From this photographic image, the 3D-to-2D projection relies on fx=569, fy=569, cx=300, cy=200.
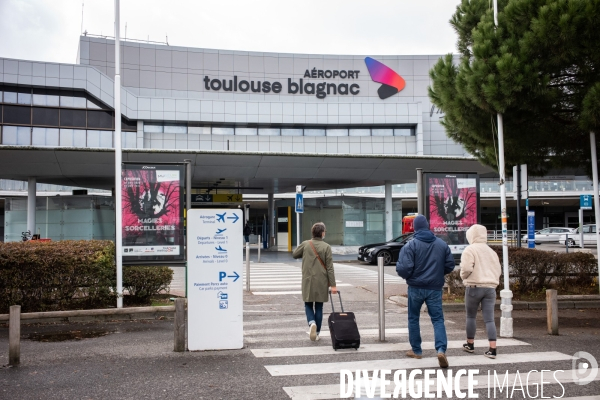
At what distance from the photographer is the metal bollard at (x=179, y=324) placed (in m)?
7.90

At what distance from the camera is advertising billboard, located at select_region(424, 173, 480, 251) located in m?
13.7

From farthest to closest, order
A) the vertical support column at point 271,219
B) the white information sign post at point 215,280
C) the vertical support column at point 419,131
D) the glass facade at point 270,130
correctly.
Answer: the vertical support column at point 271,219 → the vertical support column at point 419,131 → the glass facade at point 270,130 → the white information sign post at point 215,280

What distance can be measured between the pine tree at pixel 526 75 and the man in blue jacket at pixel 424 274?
4.42 meters

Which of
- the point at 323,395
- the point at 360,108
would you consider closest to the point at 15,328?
the point at 323,395

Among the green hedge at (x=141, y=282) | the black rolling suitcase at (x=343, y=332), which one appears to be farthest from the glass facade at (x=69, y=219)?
the black rolling suitcase at (x=343, y=332)

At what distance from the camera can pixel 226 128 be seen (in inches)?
1372

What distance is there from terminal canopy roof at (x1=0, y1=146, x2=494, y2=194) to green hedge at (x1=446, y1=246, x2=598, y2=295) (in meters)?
9.95

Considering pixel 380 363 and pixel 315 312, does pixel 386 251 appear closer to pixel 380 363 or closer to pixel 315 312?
pixel 315 312

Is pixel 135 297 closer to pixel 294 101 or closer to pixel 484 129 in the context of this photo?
pixel 484 129

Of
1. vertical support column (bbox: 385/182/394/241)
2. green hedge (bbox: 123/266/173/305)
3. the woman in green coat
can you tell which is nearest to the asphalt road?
the woman in green coat

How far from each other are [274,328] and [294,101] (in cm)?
2844

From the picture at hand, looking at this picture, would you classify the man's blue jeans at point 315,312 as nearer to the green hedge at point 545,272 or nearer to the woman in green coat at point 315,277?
the woman in green coat at point 315,277

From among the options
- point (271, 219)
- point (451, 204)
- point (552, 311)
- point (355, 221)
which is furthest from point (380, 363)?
point (271, 219)

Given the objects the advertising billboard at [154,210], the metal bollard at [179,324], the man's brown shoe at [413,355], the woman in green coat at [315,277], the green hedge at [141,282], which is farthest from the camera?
the advertising billboard at [154,210]
